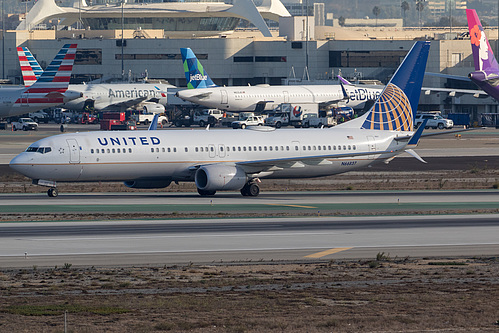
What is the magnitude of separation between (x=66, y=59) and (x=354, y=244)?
3078 inches

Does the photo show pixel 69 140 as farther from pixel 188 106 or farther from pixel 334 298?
pixel 188 106

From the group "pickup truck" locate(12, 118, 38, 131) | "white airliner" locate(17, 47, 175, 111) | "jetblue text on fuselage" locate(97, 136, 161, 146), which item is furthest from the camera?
"white airliner" locate(17, 47, 175, 111)

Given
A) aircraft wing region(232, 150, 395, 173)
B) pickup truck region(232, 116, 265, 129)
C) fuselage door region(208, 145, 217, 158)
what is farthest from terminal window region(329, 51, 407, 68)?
fuselage door region(208, 145, 217, 158)

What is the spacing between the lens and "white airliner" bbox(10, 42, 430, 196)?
49562mm

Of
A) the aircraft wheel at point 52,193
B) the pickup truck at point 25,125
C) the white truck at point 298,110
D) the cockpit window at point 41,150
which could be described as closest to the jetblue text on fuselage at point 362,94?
the white truck at point 298,110

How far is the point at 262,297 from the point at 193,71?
355ft

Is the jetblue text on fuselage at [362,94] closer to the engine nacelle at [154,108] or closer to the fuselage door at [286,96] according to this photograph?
the fuselage door at [286,96]

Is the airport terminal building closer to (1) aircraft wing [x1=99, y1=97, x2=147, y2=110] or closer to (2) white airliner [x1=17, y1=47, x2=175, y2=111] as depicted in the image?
(2) white airliner [x1=17, y1=47, x2=175, y2=111]

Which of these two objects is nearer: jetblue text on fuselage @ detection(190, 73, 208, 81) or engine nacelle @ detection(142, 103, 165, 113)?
jetblue text on fuselage @ detection(190, 73, 208, 81)

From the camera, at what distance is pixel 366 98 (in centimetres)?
13650

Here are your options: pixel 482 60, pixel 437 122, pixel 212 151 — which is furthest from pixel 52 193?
pixel 437 122

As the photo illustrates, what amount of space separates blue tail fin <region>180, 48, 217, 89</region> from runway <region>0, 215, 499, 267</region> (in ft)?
292

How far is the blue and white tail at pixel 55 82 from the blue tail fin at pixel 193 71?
24792 mm

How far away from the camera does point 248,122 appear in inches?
4897
